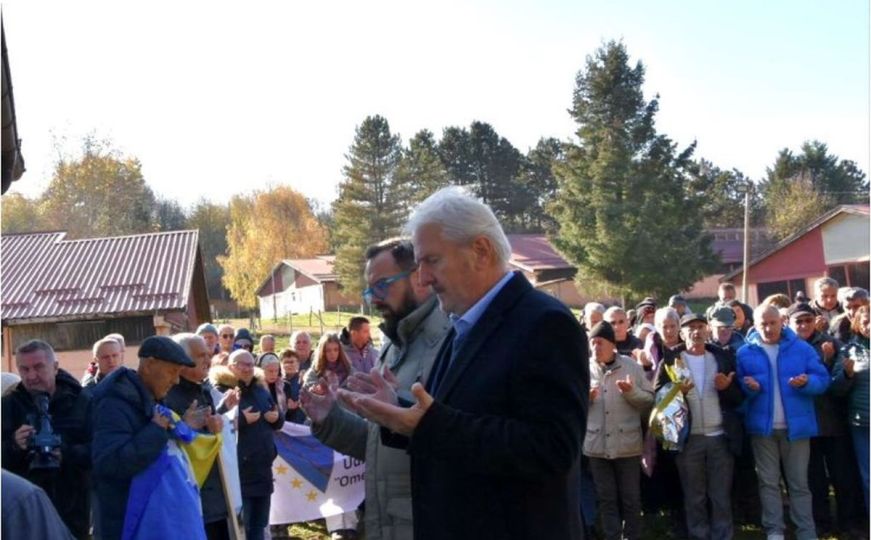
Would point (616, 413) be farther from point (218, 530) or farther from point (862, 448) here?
point (218, 530)

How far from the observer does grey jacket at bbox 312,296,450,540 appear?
341cm

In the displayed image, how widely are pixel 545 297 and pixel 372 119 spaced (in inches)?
2136

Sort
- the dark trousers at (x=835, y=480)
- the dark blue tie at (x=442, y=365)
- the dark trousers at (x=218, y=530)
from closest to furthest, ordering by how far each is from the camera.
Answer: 1. the dark blue tie at (x=442, y=365)
2. the dark trousers at (x=218, y=530)
3. the dark trousers at (x=835, y=480)

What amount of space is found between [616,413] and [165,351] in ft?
13.2

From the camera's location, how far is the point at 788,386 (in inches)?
292

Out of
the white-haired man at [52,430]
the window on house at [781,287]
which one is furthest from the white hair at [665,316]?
the window on house at [781,287]

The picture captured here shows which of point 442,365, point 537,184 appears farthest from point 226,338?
point 537,184

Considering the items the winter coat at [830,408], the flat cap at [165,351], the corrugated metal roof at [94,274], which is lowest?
the winter coat at [830,408]

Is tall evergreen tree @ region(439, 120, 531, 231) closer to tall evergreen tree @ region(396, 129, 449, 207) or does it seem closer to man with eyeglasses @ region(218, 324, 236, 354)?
tall evergreen tree @ region(396, 129, 449, 207)

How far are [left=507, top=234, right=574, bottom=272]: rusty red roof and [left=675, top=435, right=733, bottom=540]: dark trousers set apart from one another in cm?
4455

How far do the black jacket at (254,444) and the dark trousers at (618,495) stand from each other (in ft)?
9.07

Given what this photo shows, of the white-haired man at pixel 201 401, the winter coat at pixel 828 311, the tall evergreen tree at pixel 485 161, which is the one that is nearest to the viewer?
the white-haired man at pixel 201 401

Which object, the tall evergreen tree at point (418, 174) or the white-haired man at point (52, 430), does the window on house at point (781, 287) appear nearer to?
the tall evergreen tree at point (418, 174)

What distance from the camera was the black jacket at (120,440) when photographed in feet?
15.3
